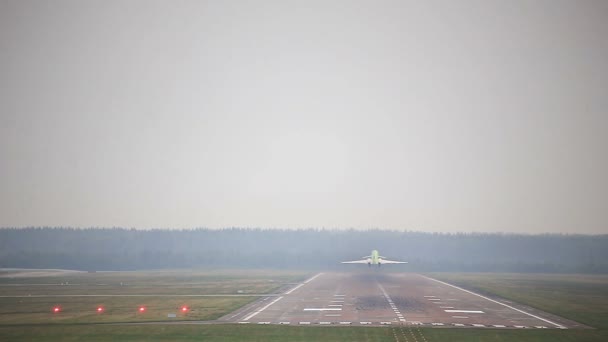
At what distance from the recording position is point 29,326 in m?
47.2

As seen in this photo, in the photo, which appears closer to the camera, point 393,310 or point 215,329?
point 215,329

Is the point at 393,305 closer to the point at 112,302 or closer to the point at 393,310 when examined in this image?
the point at 393,310

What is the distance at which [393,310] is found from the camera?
57062 millimetres

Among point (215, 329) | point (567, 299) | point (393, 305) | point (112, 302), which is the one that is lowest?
point (112, 302)

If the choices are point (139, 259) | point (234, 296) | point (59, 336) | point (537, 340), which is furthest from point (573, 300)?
point (139, 259)

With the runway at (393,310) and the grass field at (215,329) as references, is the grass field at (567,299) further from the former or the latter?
the runway at (393,310)

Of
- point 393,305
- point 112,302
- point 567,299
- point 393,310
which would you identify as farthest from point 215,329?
point 567,299

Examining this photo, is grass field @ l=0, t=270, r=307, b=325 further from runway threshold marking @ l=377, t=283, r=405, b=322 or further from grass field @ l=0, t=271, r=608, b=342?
runway threshold marking @ l=377, t=283, r=405, b=322

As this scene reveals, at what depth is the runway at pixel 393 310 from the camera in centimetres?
4866

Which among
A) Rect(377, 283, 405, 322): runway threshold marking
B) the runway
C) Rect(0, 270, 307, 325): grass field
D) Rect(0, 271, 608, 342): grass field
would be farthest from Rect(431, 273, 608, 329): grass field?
Rect(0, 270, 307, 325): grass field

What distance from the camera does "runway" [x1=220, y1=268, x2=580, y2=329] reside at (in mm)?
48656

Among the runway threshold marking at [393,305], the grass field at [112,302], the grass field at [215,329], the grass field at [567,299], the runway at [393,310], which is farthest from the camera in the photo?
the grass field at [567,299]

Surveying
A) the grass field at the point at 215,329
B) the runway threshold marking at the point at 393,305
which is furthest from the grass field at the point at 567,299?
the runway threshold marking at the point at 393,305

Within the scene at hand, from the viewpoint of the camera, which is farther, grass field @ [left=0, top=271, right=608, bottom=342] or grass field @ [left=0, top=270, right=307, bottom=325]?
grass field @ [left=0, top=270, right=307, bottom=325]
